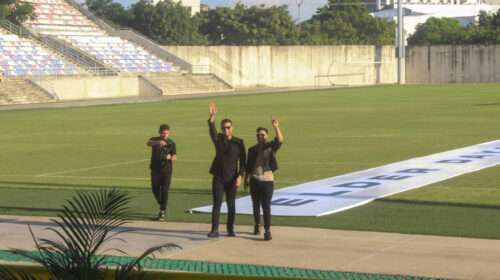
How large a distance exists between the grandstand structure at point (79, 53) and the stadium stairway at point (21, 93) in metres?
0.15

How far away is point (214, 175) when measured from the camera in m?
14.9

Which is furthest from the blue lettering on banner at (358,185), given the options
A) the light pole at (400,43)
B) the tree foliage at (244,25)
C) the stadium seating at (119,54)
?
the tree foliage at (244,25)

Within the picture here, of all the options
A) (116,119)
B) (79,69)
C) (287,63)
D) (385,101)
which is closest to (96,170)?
(116,119)

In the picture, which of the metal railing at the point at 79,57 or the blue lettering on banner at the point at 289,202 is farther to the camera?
the metal railing at the point at 79,57

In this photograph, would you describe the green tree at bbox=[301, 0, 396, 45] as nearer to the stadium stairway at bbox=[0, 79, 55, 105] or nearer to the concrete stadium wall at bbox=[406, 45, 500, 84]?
the concrete stadium wall at bbox=[406, 45, 500, 84]

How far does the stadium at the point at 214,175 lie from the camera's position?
12.0 m

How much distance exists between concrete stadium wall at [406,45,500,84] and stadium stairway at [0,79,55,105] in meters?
44.4

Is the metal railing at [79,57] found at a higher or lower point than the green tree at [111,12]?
lower

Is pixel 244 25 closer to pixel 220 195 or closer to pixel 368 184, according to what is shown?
pixel 368 184

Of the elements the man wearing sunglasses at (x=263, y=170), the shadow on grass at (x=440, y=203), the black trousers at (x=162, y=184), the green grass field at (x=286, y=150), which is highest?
the man wearing sunglasses at (x=263, y=170)

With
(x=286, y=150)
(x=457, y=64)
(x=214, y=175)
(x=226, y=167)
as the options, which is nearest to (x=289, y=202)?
(x=214, y=175)

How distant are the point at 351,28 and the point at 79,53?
60.6 m

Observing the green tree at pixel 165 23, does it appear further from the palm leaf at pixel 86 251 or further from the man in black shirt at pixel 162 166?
the palm leaf at pixel 86 251

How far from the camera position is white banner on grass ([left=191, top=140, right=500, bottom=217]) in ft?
58.8
